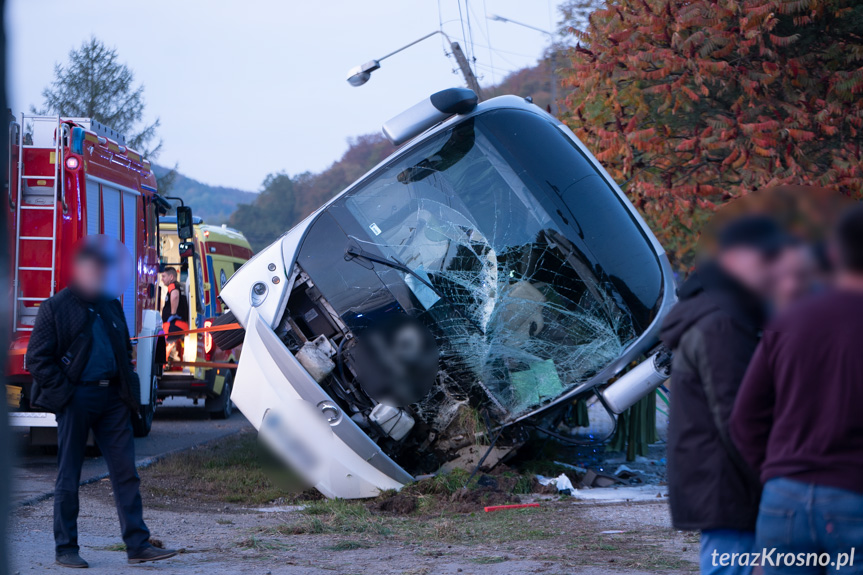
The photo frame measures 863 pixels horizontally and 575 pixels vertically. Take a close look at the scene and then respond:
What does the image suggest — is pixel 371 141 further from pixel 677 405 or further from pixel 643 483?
pixel 677 405

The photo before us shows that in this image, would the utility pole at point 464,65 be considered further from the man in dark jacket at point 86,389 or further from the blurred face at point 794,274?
the blurred face at point 794,274

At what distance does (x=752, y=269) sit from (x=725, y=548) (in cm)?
150

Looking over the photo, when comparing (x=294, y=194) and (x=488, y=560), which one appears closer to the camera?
(x=488, y=560)

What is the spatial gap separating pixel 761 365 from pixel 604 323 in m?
4.32

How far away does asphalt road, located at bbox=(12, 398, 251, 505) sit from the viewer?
752 cm

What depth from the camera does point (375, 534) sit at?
582 cm

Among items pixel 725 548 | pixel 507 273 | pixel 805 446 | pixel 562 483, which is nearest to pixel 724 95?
pixel 507 273

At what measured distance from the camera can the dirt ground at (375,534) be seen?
16.2 feet

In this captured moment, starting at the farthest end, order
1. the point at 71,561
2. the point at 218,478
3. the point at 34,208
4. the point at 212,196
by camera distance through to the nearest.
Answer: the point at 212,196, the point at 34,208, the point at 218,478, the point at 71,561

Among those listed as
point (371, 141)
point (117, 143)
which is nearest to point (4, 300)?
point (117, 143)

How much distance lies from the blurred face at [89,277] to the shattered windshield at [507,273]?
6.57 ft

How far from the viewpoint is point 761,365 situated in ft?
7.94

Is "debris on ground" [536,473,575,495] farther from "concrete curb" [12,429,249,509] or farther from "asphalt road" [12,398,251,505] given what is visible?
"asphalt road" [12,398,251,505]

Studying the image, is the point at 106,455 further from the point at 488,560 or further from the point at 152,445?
the point at 152,445
